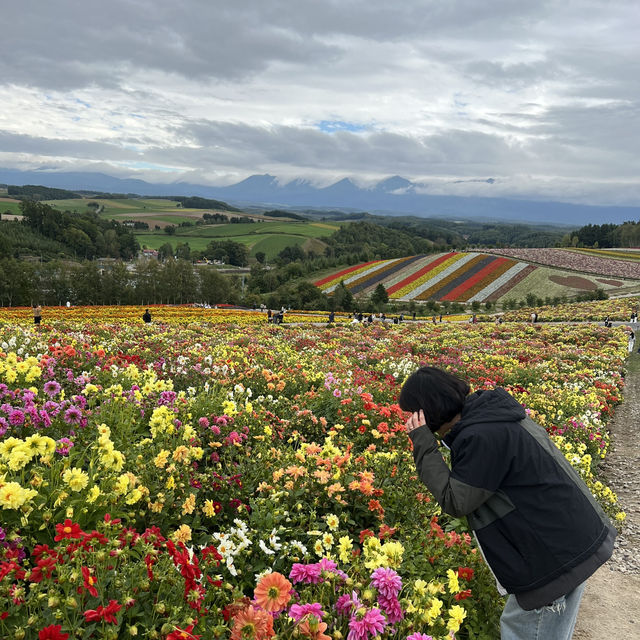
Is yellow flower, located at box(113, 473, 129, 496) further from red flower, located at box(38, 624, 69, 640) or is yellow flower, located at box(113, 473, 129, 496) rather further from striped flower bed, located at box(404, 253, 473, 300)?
striped flower bed, located at box(404, 253, 473, 300)

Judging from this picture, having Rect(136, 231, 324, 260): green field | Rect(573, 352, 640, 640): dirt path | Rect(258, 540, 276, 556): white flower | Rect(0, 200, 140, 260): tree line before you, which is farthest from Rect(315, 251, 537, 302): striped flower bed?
Rect(0, 200, 140, 260): tree line

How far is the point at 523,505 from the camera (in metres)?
2.43

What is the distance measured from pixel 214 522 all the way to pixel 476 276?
75084 millimetres

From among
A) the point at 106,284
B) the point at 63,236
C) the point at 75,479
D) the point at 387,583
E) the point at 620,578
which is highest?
the point at 63,236

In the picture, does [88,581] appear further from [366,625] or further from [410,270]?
[410,270]

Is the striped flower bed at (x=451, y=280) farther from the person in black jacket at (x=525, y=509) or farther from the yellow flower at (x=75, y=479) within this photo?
the yellow flower at (x=75, y=479)

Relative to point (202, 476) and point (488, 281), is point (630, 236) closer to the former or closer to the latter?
point (488, 281)

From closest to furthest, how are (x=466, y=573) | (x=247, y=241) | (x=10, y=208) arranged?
(x=466, y=573), (x=10, y=208), (x=247, y=241)

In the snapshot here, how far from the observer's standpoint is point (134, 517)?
3.04m

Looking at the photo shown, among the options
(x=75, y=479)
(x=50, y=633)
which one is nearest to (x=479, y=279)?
(x=75, y=479)

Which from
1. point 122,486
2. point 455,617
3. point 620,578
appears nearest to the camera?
point 455,617

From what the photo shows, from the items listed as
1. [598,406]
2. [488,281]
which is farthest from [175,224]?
[598,406]

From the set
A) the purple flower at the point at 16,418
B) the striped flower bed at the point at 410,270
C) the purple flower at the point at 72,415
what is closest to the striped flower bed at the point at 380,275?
the striped flower bed at the point at 410,270

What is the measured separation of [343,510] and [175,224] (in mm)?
189264
